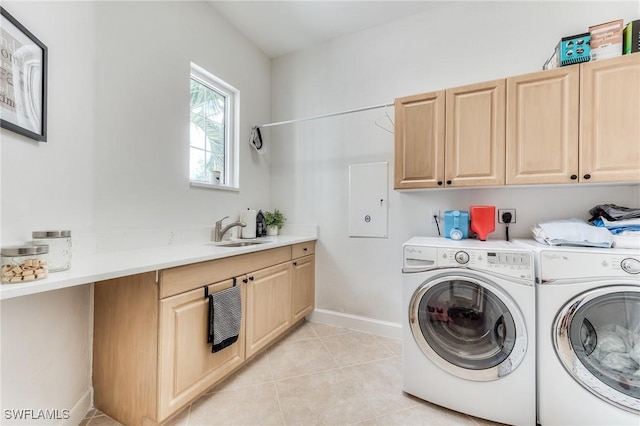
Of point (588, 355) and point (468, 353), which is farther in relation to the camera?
point (468, 353)

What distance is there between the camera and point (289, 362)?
6.38 feet

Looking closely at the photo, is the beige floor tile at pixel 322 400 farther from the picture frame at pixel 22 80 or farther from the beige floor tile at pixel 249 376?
the picture frame at pixel 22 80

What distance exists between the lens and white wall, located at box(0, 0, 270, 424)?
1118mm

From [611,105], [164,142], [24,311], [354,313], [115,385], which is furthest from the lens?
[354,313]

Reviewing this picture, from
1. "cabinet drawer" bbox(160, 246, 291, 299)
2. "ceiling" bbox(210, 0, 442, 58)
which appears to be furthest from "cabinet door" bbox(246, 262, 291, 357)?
"ceiling" bbox(210, 0, 442, 58)

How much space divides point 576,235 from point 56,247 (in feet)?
8.25

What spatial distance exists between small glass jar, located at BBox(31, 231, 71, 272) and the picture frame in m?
0.45

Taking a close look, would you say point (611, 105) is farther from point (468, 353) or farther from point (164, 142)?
point (164, 142)

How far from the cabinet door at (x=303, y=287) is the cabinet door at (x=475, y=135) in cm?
147

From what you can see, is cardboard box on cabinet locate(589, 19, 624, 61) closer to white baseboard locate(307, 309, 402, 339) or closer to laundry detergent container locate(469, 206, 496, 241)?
laundry detergent container locate(469, 206, 496, 241)

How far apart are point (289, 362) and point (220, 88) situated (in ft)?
8.27

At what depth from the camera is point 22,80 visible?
3.65 feet

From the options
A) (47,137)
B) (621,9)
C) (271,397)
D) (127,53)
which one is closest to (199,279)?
(271,397)

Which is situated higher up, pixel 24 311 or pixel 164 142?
pixel 164 142
